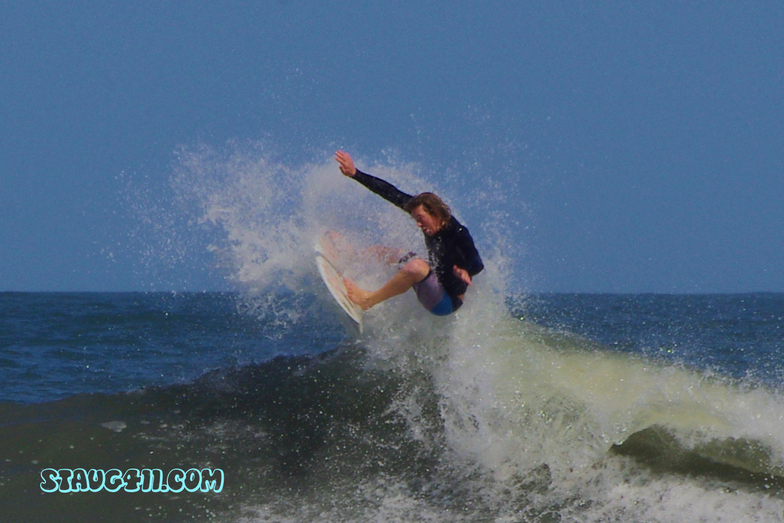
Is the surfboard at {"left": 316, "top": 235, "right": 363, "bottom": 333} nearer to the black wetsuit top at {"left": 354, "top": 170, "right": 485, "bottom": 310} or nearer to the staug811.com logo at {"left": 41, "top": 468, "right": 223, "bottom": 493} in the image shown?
the black wetsuit top at {"left": 354, "top": 170, "right": 485, "bottom": 310}

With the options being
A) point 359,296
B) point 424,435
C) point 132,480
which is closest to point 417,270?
point 359,296

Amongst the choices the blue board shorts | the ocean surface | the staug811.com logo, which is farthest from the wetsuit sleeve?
the staug811.com logo

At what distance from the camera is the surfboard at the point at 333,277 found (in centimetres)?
645

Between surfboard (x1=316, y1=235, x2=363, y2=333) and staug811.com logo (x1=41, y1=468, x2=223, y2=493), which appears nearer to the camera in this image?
staug811.com logo (x1=41, y1=468, x2=223, y2=493)

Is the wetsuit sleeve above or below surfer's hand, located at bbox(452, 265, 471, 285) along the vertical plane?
above

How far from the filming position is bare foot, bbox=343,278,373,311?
6516 mm

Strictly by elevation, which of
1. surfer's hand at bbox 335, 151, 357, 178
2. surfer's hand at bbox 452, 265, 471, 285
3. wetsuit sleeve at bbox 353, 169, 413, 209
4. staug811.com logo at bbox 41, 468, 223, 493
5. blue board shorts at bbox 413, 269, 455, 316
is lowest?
staug811.com logo at bbox 41, 468, 223, 493

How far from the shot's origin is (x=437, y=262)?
616 cm

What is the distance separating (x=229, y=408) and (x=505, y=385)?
295 cm

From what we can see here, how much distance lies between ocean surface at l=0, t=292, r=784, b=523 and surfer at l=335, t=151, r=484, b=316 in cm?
49

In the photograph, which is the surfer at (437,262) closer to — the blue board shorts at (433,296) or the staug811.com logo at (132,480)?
the blue board shorts at (433,296)

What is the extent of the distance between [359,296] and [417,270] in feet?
2.72

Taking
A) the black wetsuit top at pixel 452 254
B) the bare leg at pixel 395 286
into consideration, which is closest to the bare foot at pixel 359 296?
the bare leg at pixel 395 286

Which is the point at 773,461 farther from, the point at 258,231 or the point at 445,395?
the point at 258,231
